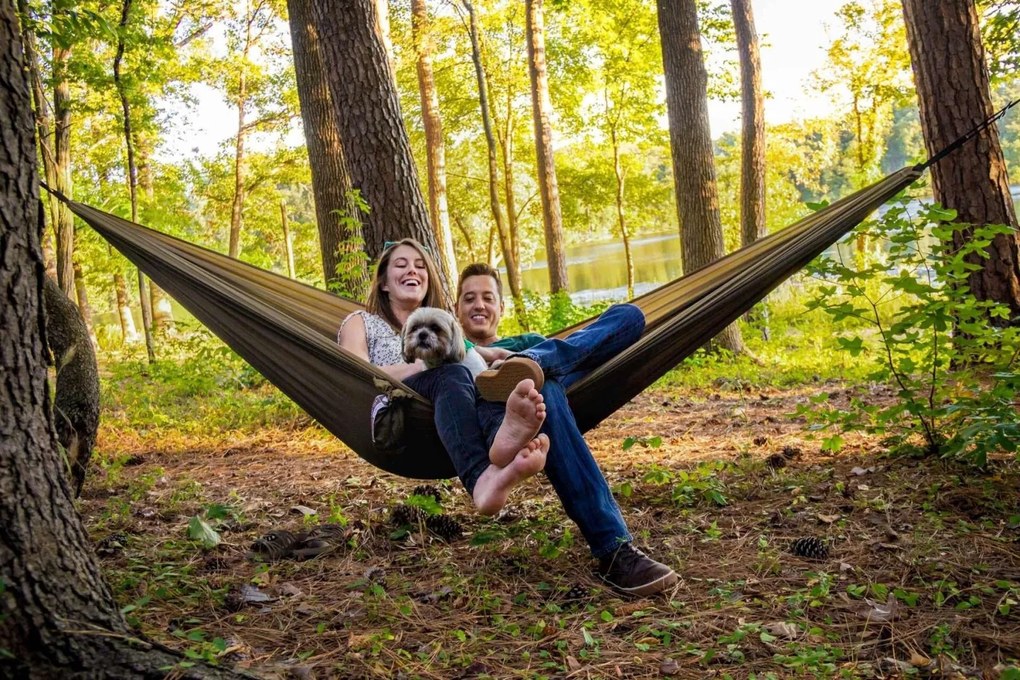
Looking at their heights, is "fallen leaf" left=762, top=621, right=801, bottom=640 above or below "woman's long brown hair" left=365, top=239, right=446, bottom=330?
below

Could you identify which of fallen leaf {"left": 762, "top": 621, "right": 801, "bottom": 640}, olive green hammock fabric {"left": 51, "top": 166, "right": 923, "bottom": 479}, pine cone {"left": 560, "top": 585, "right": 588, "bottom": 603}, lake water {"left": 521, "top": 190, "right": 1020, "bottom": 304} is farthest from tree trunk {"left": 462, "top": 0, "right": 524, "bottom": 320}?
lake water {"left": 521, "top": 190, "right": 1020, "bottom": 304}

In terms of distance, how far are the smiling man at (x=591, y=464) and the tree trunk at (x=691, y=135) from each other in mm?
3509

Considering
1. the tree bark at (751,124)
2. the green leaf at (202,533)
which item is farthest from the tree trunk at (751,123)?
the green leaf at (202,533)

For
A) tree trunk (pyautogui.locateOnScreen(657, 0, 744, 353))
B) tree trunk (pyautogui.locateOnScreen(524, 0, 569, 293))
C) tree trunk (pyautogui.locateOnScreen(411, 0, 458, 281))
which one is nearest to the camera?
tree trunk (pyautogui.locateOnScreen(657, 0, 744, 353))

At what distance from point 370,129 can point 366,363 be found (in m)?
1.72

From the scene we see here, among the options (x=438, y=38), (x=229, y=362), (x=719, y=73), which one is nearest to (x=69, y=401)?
Result: (x=229, y=362)

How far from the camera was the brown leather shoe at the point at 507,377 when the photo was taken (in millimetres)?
1829

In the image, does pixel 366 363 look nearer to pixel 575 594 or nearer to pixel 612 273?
pixel 575 594

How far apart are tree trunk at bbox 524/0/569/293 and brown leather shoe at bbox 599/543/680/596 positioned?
6460mm

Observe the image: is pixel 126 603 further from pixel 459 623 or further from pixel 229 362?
pixel 229 362

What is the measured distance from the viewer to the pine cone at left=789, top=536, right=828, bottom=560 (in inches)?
74.6

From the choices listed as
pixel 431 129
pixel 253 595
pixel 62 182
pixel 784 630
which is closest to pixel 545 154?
pixel 431 129

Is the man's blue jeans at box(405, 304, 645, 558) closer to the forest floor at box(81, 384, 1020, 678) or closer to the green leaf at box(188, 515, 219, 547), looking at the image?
the forest floor at box(81, 384, 1020, 678)

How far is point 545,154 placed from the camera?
27.6ft
